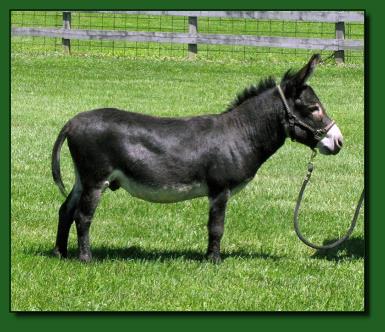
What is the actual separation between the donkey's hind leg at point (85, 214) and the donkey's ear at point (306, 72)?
208cm

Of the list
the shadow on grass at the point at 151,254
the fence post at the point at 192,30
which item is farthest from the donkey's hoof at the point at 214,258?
the fence post at the point at 192,30

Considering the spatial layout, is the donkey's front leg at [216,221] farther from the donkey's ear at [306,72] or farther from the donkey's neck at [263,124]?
the donkey's ear at [306,72]

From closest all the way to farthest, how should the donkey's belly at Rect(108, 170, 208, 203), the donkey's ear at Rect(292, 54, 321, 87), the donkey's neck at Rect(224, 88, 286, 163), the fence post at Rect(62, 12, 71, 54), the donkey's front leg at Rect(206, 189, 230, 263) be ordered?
1. the donkey's ear at Rect(292, 54, 321, 87)
2. the donkey's belly at Rect(108, 170, 208, 203)
3. the donkey's front leg at Rect(206, 189, 230, 263)
4. the donkey's neck at Rect(224, 88, 286, 163)
5. the fence post at Rect(62, 12, 71, 54)

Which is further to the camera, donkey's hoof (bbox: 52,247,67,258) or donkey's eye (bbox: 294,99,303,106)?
donkey's hoof (bbox: 52,247,67,258)

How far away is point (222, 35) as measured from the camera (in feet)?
76.4

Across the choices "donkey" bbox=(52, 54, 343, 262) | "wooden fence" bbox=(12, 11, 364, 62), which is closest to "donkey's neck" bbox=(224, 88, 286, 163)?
"donkey" bbox=(52, 54, 343, 262)

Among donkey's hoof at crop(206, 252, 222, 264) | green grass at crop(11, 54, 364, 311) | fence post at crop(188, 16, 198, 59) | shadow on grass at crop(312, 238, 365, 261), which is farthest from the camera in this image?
fence post at crop(188, 16, 198, 59)

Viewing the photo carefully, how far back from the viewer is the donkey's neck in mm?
8398

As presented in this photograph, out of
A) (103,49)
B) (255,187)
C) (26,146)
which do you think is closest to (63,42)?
(103,49)

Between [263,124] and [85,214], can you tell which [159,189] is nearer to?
[85,214]

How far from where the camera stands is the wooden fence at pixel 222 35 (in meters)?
22.1

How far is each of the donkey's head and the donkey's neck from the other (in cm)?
11

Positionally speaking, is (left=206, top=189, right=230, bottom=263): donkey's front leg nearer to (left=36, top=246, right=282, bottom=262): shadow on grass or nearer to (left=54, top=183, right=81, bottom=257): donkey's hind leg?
(left=36, top=246, right=282, bottom=262): shadow on grass

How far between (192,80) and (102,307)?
48.5 feet
